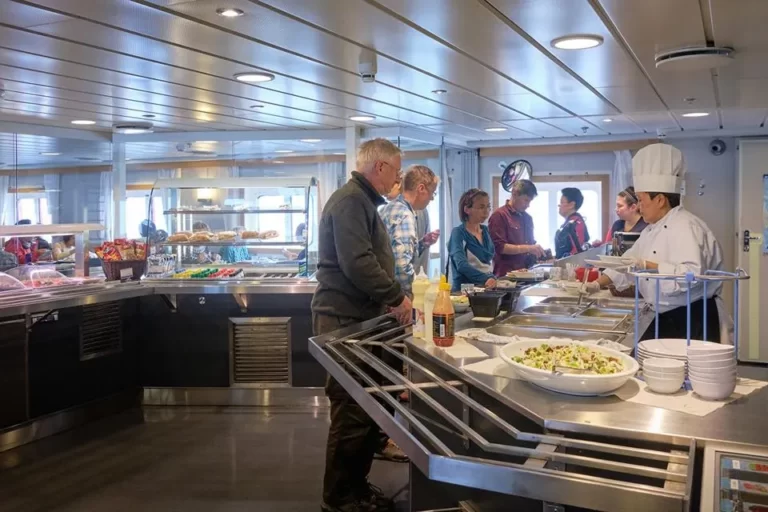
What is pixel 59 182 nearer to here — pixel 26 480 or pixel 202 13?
pixel 26 480

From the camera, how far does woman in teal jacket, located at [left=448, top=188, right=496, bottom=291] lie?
13.3ft

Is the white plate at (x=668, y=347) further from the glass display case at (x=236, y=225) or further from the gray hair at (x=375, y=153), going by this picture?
the glass display case at (x=236, y=225)

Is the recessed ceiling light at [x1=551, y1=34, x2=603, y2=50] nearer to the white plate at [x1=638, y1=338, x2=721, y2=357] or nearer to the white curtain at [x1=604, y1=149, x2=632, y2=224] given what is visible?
the white plate at [x1=638, y1=338, x2=721, y2=357]

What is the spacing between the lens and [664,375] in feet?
5.03

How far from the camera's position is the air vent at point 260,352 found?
4.59 metres

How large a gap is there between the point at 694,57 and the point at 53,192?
5207 mm

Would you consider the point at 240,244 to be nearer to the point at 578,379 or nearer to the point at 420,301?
the point at 420,301

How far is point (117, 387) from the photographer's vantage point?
14.8ft

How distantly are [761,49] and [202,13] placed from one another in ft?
7.73

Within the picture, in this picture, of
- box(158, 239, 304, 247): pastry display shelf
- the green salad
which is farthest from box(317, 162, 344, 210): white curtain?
the green salad

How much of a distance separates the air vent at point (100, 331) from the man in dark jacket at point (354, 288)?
6.81 ft

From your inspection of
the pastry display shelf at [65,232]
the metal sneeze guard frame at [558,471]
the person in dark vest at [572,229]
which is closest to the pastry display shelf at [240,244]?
the pastry display shelf at [65,232]

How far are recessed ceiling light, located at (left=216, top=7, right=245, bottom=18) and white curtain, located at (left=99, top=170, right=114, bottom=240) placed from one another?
406 cm

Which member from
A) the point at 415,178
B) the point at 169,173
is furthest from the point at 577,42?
the point at 169,173
